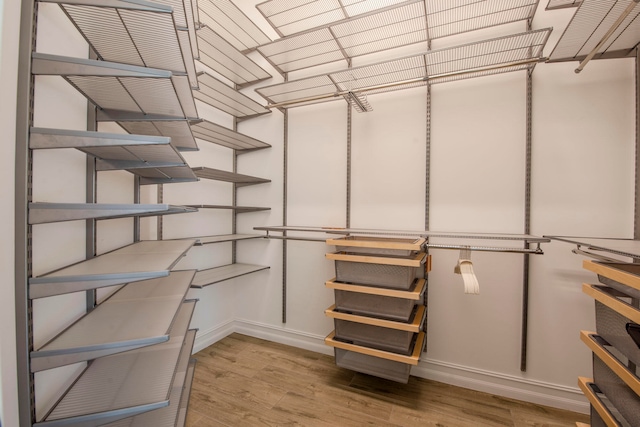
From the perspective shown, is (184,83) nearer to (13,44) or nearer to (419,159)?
(13,44)

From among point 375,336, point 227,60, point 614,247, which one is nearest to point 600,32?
point 614,247

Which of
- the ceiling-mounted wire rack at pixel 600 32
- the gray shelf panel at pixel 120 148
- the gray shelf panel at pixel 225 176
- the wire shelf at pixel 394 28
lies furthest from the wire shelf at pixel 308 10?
the gray shelf panel at pixel 120 148

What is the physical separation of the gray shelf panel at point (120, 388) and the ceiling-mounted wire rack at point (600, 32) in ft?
7.36

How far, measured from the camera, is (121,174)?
57.4 inches

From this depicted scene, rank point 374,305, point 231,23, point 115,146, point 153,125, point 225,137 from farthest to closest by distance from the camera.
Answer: point 225,137 → point 231,23 → point 374,305 → point 153,125 → point 115,146

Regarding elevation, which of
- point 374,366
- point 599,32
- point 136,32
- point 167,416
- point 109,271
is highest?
point 599,32

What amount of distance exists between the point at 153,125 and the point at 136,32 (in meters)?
0.50

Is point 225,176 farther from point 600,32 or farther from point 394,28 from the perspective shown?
point 600,32

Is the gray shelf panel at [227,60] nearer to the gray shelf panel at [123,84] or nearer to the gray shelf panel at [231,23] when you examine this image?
the gray shelf panel at [231,23]

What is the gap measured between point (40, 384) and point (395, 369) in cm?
172

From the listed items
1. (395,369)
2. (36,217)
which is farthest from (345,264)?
(36,217)

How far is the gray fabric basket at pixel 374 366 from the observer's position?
172 centimetres

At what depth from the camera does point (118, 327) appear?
3.20ft

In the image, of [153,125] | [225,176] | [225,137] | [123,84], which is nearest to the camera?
[123,84]
